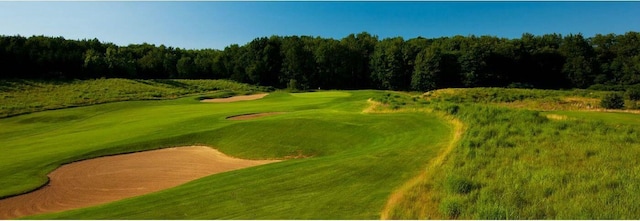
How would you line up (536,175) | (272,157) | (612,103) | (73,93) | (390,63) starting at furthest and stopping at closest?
1. (390,63)
2. (73,93)
3. (612,103)
4. (272,157)
5. (536,175)

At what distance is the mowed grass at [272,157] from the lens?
8773 mm

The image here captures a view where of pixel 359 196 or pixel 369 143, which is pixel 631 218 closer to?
pixel 359 196

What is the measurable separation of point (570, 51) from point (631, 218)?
344ft

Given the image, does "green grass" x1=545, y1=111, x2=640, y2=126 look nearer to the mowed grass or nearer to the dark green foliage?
the mowed grass

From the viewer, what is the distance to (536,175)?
8.44 meters

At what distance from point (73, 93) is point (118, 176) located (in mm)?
49855

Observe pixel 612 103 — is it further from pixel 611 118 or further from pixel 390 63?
pixel 390 63

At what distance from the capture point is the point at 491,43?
101 m

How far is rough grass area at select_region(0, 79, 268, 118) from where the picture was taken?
4522 cm

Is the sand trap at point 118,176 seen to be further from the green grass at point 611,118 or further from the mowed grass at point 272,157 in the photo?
the green grass at point 611,118

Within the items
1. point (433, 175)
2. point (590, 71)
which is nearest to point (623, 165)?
point (433, 175)

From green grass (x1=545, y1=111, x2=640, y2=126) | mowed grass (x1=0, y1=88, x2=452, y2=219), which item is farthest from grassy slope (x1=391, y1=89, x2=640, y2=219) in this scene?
green grass (x1=545, y1=111, x2=640, y2=126)

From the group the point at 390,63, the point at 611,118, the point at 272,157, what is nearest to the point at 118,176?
the point at 272,157

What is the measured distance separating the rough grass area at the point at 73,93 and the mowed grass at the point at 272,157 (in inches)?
686
